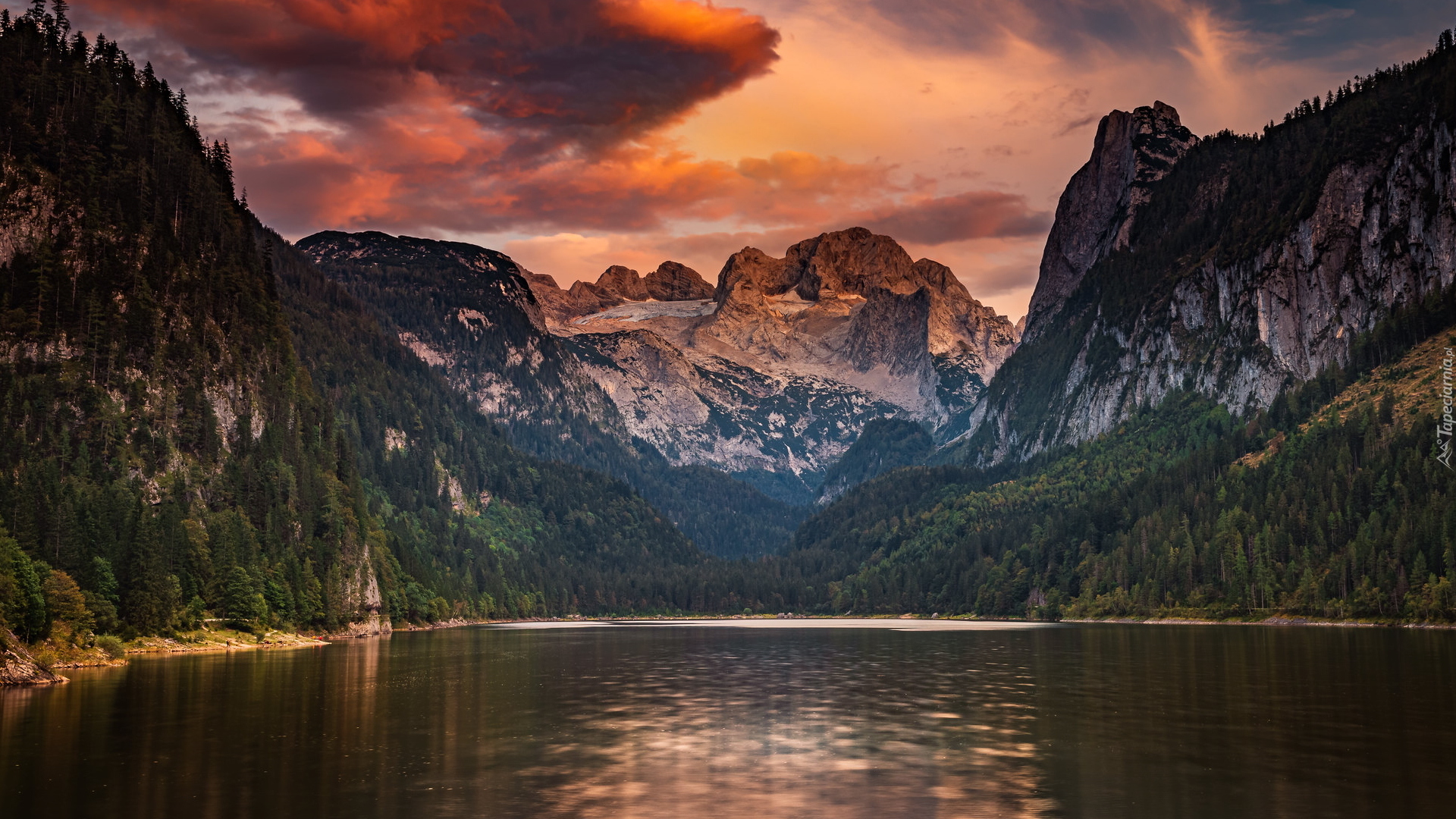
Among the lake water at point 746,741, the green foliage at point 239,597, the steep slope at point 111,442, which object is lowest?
the lake water at point 746,741

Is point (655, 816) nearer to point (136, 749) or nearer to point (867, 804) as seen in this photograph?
point (867, 804)

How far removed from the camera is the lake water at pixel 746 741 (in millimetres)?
49500

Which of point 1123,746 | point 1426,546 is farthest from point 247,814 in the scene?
point 1426,546

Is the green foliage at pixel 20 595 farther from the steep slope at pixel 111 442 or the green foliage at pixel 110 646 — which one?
the steep slope at pixel 111 442

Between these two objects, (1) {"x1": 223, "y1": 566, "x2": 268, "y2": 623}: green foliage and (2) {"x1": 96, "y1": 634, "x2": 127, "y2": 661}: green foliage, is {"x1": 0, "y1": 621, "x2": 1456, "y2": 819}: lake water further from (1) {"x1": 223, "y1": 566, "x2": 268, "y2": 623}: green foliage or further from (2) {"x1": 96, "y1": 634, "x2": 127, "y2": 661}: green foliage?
(1) {"x1": 223, "y1": 566, "x2": 268, "y2": 623}: green foliage

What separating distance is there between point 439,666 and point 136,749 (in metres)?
66.7

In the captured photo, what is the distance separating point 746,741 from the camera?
6850 cm

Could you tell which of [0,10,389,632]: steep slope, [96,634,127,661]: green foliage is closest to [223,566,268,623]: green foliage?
[0,10,389,632]: steep slope

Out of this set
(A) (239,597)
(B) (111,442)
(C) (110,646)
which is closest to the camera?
(C) (110,646)

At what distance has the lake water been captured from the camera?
49.5 m

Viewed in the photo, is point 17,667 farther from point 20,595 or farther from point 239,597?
point 239,597

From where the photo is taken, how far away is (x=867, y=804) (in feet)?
162

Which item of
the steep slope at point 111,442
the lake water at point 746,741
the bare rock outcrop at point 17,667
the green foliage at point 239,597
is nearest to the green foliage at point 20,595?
the bare rock outcrop at point 17,667

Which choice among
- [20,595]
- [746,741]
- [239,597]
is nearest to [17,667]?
[20,595]
